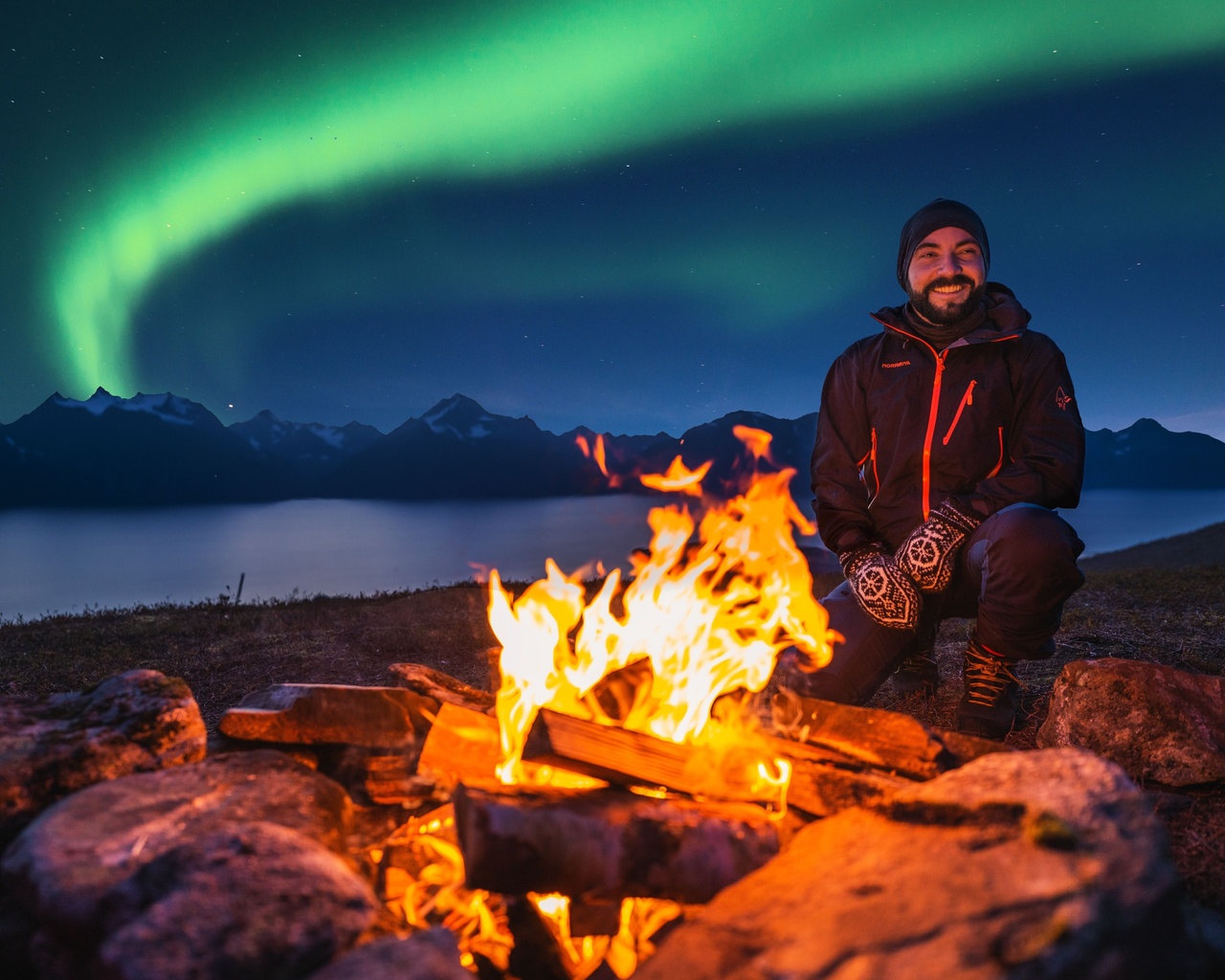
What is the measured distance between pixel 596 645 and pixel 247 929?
7.16ft

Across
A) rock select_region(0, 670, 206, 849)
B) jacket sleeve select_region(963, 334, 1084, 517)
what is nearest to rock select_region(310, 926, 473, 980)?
rock select_region(0, 670, 206, 849)

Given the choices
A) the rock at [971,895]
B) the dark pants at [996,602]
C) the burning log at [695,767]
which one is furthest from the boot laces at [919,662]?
the rock at [971,895]

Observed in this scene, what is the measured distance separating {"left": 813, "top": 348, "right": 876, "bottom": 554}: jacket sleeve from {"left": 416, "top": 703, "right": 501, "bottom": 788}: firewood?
2.92 meters

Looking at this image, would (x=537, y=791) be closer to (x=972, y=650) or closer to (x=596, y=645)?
(x=596, y=645)

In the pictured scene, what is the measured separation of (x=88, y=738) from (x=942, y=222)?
19.1ft

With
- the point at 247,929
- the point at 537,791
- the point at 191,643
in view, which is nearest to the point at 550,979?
the point at 537,791

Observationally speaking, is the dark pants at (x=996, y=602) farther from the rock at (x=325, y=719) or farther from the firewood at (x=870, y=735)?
the rock at (x=325, y=719)

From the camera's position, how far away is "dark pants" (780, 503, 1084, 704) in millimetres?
3969

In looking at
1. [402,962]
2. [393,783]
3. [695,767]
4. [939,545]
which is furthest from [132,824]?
[939,545]

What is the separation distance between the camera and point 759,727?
3436 mm

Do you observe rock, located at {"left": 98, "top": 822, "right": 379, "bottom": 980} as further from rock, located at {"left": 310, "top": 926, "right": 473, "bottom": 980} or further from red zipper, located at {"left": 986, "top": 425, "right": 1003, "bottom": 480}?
red zipper, located at {"left": 986, "top": 425, "right": 1003, "bottom": 480}

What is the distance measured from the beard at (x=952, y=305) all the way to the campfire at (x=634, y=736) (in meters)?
1.63

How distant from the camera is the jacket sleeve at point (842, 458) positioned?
193 inches

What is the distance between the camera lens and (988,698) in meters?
4.23
